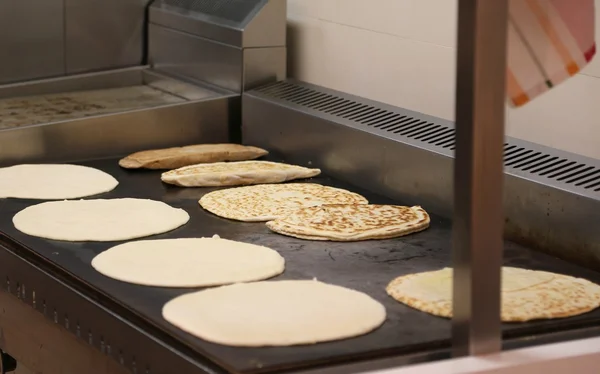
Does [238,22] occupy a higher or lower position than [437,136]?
higher

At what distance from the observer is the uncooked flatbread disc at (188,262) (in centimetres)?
190

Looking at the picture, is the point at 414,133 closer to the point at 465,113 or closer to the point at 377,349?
the point at 377,349

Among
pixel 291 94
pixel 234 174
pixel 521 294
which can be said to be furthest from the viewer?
pixel 291 94

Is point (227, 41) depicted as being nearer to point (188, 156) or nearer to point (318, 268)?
point (188, 156)

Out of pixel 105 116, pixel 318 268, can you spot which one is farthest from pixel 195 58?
pixel 318 268

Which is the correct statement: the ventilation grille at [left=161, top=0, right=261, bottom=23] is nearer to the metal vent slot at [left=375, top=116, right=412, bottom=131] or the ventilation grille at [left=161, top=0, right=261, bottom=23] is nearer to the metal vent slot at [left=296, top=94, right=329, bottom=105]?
the metal vent slot at [left=296, top=94, right=329, bottom=105]

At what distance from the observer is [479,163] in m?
1.17

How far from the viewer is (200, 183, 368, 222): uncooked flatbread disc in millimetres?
2373

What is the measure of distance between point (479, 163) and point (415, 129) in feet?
4.59

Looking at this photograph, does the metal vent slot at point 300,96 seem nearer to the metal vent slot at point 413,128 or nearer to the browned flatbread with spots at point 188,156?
the browned flatbread with spots at point 188,156

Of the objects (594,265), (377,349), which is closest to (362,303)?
(377,349)

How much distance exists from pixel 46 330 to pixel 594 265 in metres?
1.21

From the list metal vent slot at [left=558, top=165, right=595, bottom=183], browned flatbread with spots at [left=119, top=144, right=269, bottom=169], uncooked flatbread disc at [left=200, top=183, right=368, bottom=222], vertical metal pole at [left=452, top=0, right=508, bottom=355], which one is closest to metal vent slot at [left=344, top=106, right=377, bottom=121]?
uncooked flatbread disc at [left=200, top=183, right=368, bottom=222]

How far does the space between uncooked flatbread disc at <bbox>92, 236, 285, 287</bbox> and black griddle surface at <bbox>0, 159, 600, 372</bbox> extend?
27mm
